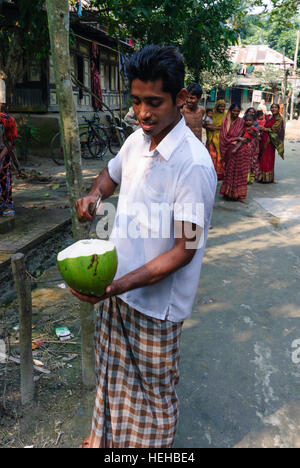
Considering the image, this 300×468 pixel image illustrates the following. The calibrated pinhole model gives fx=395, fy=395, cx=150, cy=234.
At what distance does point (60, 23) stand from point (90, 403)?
1957mm

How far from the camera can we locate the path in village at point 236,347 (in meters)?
2.06

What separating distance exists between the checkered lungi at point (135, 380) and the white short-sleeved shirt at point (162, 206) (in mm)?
89

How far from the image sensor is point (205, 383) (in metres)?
2.42

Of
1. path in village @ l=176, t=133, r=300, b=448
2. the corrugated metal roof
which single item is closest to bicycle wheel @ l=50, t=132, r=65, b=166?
path in village @ l=176, t=133, r=300, b=448

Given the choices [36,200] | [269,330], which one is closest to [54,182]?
[36,200]

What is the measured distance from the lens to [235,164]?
7.07m

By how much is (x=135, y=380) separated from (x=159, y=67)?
→ 1.18 meters

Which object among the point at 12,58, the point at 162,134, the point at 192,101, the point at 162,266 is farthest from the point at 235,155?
the point at 162,266

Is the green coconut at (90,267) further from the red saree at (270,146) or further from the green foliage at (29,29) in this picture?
the red saree at (270,146)

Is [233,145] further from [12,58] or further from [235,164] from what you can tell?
[12,58]

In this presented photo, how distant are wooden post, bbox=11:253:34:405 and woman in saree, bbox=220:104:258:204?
17.9 feet

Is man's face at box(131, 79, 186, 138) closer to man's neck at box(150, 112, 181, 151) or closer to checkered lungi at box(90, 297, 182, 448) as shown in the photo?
man's neck at box(150, 112, 181, 151)

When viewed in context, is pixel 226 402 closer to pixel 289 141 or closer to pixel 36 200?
pixel 36 200

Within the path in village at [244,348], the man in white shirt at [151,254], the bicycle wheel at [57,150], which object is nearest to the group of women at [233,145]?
the path in village at [244,348]
